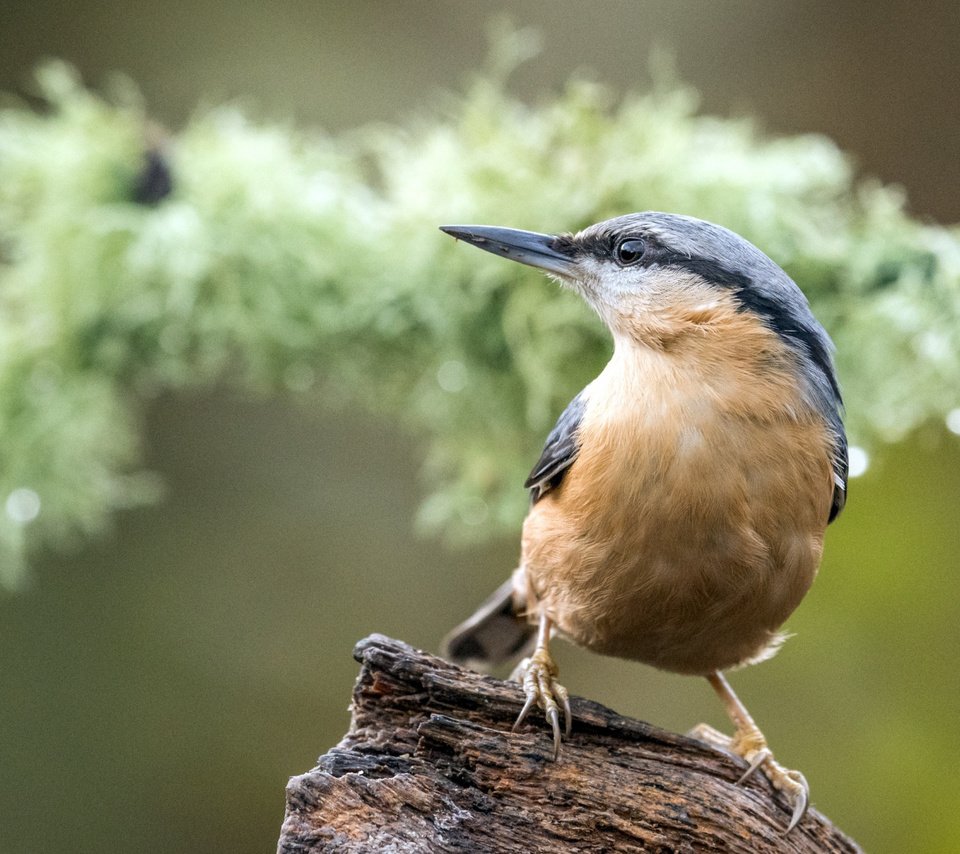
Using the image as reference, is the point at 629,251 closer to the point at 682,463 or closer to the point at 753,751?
the point at 682,463

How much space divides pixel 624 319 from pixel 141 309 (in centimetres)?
148

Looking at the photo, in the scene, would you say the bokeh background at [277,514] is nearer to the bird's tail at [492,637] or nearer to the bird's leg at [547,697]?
the bird's tail at [492,637]

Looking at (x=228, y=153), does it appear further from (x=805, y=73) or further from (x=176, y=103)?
(x=805, y=73)

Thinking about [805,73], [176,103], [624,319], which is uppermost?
[176,103]

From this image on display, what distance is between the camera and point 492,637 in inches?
108

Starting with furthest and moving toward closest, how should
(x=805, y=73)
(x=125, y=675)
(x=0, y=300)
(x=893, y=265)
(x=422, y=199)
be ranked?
(x=125, y=675), (x=805, y=73), (x=0, y=300), (x=422, y=199), (x=893, y=265)

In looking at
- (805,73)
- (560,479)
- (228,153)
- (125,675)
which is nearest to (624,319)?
(560,479)

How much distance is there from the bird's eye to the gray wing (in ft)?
0.94

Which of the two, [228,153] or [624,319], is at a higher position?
[228,153]

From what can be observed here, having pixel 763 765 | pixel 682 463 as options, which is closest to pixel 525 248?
pixel 682 463

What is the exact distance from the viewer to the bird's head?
6.93ft

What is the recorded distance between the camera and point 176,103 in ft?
16.5

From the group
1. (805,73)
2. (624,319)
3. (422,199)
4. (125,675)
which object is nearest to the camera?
(624,319)

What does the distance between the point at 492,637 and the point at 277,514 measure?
2.86 m
